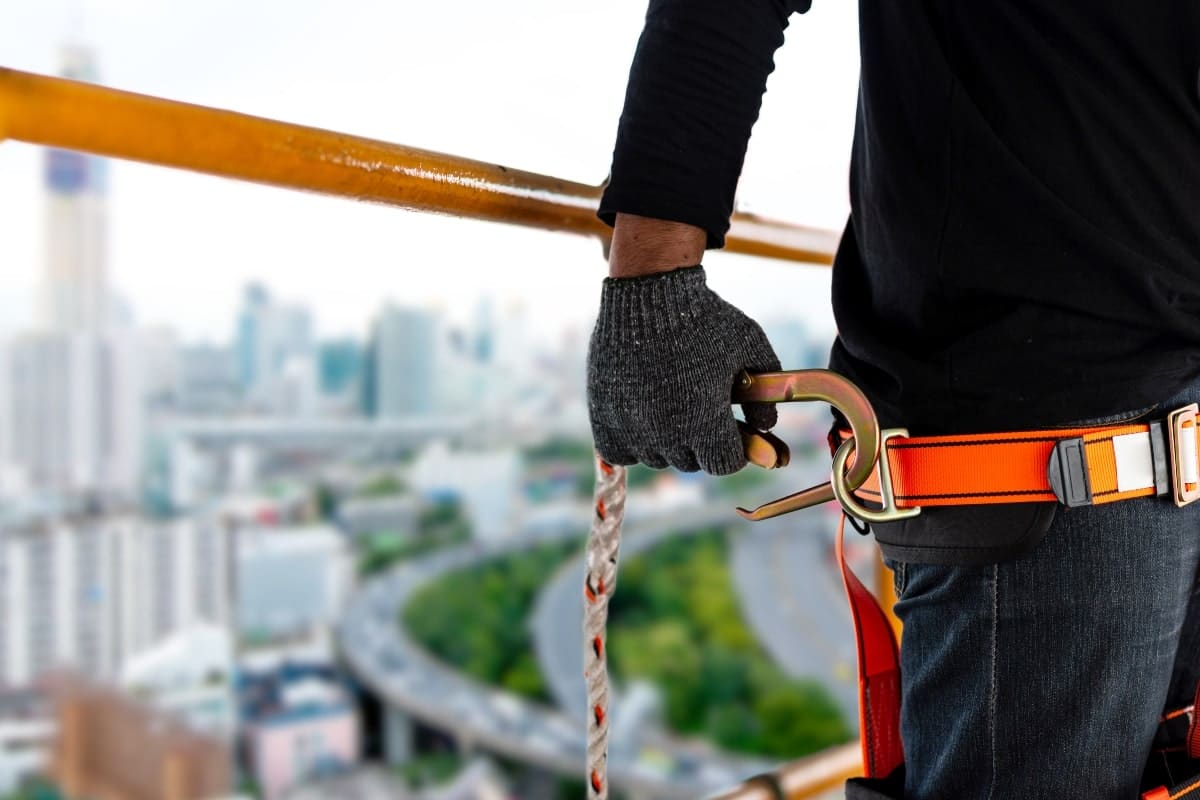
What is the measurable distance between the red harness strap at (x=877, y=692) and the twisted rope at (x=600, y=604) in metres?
0.19

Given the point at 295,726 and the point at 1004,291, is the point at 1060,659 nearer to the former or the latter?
the point at 1004,291

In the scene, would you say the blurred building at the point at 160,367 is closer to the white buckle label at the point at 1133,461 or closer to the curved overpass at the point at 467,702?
the curved overpass at the point at 467,702

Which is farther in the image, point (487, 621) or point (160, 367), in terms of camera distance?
point (487, 621)

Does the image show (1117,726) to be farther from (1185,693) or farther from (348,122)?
(348,122)

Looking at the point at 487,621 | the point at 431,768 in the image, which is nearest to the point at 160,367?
the point at 487,621

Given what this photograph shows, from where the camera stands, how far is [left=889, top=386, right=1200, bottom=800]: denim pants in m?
0.54

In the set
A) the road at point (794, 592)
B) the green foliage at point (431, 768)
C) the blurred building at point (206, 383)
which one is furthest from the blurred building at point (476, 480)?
the road at point (794, 592)

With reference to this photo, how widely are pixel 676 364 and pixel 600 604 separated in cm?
26

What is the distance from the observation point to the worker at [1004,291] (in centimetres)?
53

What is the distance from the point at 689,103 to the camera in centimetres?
53

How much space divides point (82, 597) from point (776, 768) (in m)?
11.7

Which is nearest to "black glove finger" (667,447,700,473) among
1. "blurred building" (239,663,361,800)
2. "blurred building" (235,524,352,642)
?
"blurred building" (239,663,361,800)

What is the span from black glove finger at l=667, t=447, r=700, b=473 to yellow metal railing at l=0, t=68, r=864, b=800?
0.92 ft

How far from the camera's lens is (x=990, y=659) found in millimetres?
544
